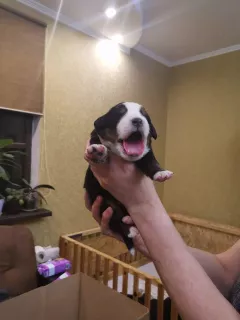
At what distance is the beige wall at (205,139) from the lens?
7.24 ft

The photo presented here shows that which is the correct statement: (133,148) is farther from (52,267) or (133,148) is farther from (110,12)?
(110,12)

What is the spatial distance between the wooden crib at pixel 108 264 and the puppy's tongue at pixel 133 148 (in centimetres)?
80

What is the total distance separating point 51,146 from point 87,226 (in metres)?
0.71

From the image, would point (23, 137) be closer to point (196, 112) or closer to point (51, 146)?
point (51, 146)

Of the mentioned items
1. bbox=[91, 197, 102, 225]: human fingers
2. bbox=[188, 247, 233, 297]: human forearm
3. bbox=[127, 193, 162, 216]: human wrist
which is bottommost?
bbox=[188, 247, 233, 297]: human forearm

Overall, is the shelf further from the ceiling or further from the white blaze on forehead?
the ceiling

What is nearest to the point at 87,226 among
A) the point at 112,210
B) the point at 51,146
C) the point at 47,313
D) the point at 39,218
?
the point at 39,218

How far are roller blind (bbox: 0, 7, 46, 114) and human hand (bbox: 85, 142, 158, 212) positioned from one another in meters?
1.19

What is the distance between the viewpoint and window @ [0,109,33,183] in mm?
1654

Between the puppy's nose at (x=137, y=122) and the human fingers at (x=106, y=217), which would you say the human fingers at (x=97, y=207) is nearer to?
the human fingers at (x=106, y=217)

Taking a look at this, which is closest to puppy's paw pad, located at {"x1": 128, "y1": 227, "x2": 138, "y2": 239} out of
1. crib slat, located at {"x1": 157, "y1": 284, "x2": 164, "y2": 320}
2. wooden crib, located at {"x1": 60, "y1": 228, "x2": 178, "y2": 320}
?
wooden crib, located at {"x1": 60, "y1": 228, "x2": 178, "y2": 320}

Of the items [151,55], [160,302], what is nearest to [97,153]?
[160,302]

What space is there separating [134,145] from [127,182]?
9cm

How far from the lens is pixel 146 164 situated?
1.95 feet
